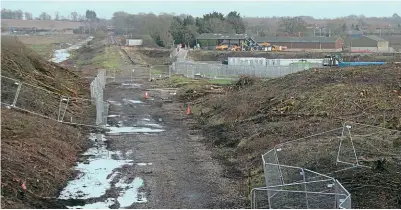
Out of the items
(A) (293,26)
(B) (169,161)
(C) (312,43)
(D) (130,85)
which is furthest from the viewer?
(A) (293,26)

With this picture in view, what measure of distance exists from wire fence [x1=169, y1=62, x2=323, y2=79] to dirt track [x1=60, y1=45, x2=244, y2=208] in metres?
21.3

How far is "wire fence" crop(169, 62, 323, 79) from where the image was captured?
55.4 m

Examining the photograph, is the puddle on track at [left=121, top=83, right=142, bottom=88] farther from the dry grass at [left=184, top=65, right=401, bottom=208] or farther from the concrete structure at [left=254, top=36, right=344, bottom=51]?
the concrete structure at [left=254, top=36, right=344, bottom=51]

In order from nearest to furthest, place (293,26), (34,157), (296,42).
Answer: (34,157) < (296,42) < (293,26)

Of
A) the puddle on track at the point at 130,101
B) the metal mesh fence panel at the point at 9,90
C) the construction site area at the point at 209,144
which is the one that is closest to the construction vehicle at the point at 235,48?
the construction site area at the point at 209,144

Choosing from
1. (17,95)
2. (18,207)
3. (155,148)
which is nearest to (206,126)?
(155,148)

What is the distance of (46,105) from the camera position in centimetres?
2750

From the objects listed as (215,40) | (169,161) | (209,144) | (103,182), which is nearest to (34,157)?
(103,182)

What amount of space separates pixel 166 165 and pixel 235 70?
38.5 m

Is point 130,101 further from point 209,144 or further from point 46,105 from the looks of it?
point 209,144

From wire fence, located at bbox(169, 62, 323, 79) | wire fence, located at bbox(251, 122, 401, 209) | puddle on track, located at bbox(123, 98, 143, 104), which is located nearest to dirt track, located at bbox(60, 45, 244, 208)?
wire fence, located at bbox(251, 122, 401, 209)

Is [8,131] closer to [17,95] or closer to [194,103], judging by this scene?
[17,95]

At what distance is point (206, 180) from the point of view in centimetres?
1828

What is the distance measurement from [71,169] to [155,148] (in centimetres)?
509
